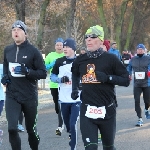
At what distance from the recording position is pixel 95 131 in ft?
17.8

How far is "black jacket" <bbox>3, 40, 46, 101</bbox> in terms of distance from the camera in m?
6.29

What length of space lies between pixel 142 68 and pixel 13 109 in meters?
5.06

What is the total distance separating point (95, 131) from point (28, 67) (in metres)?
1.52

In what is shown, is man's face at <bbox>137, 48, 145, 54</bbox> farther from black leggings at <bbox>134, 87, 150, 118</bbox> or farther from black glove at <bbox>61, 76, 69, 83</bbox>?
black glove at <bbox>61, 76, 69, 83</bbox>

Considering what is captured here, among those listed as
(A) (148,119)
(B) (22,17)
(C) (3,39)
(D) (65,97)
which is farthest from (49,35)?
(D) (65,97)

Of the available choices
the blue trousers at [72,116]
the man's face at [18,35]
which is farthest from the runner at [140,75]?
the man's face at [18,35]

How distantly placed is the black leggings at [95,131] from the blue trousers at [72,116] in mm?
1603

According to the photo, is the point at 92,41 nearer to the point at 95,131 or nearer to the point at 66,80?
the point at 95,131

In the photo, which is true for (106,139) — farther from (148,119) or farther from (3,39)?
(3,39)

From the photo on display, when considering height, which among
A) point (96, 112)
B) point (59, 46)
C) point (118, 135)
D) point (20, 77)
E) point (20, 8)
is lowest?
point (118, 135)

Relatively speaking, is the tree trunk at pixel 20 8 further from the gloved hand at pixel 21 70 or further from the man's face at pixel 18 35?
the gloved hand at pixel 21 70

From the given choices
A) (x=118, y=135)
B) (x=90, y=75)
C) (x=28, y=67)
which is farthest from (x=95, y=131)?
(x=118, y=135)

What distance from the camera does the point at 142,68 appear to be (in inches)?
417

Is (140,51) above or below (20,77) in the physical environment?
above
